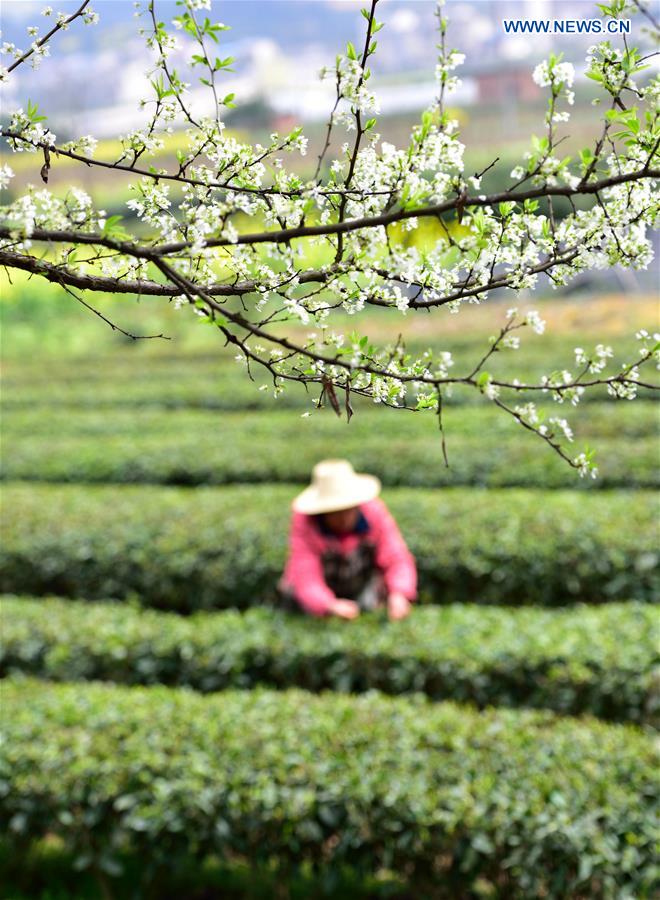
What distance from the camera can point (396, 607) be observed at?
500 centimetres

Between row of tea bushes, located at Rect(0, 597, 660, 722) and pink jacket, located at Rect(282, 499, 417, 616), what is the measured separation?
0.54ft

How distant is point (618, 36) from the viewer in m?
1.75

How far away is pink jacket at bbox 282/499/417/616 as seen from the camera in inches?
198

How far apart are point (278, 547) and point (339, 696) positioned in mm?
2087

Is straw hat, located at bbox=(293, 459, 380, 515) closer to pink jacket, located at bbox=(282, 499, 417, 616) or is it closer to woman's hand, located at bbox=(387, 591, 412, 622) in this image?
pink jacket, located at bbox=(282, 499, 417, 616)

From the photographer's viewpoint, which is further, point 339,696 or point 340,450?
point 340,450

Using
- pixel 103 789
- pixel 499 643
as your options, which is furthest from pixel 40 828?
pixel 499 643

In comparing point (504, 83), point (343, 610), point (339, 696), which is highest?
point (504, 83)

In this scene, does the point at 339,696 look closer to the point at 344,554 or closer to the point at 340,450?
the point at 344,554

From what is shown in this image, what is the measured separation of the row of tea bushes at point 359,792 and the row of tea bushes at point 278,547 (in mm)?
2046

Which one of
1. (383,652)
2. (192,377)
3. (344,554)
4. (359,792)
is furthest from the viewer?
(192,377)

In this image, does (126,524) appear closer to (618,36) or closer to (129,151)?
(129,151)

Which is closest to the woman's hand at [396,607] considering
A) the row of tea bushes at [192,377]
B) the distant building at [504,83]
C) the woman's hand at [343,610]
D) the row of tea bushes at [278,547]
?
the woman's hand at [343,610]

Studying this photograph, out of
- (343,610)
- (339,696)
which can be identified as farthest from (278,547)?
(339,696)
